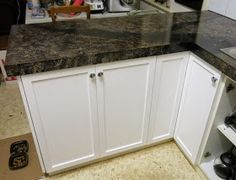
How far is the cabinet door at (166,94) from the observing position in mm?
1327

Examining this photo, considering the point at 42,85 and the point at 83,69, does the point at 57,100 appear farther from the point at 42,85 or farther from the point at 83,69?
the point at 83,69

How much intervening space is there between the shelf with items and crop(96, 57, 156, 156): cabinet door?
41 cm

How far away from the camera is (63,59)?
1052 millimetres

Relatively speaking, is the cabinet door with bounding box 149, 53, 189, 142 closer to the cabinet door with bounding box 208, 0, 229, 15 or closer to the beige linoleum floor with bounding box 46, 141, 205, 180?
the beige linoleum floor with bounding box 46, 141, 205, 180

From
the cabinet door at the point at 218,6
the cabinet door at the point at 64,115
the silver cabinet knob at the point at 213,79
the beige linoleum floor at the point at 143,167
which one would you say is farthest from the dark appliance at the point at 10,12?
the silver cabinet knob at the point at 213,79

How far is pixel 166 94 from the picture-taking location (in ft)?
4.79

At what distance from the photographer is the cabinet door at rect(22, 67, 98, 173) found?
112 cm

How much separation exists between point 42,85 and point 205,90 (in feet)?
2.99

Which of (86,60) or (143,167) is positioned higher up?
(86,60)

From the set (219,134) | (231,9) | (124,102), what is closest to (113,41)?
(124,102)

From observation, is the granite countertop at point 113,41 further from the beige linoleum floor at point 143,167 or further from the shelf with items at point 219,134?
the beige linoleum floor at point 143,167

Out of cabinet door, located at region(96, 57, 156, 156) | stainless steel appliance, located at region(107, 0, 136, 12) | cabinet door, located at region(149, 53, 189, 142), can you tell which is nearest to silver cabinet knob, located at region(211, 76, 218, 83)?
cabinet door, located at region(149, 53, 189, 142)

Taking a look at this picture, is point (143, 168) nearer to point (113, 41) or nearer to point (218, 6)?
point (113, 41)

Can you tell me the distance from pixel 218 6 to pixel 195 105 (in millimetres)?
890
